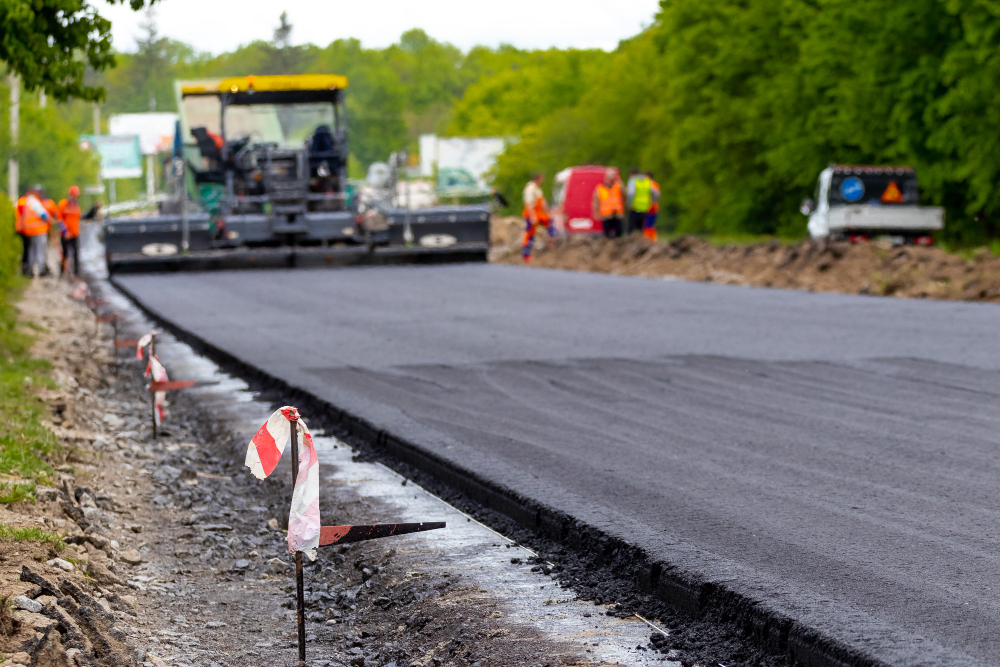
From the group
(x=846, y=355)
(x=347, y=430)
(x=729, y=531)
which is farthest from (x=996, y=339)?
(x=729, y=531)

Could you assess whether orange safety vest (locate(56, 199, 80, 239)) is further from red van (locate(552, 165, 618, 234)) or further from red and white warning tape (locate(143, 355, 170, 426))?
red and white warning tape (locate(143, 355, 170, 426))

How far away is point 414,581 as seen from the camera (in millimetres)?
5258

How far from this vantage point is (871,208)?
2886cm

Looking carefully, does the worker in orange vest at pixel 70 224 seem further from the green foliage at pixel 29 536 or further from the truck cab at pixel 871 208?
the green foliage at pixel 29 536

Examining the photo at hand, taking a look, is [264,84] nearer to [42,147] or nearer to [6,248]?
[6,248]

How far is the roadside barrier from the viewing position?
4477 mm

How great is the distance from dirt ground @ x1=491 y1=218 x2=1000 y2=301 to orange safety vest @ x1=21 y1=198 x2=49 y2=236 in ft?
33.3

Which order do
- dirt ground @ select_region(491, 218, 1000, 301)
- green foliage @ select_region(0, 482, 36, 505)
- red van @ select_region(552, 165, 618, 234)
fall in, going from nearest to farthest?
green foliage @ select_region(0, 482, 36, 505)
dirt ground @ select_region(491, 218, 1000, 301)
red van @ select_region(552, 165, 618, 234)

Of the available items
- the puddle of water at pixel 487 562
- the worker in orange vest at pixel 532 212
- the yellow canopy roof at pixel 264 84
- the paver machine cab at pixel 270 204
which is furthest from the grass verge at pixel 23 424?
the worker in orange vest at pixel 532 212

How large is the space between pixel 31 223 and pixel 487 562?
72.4ft

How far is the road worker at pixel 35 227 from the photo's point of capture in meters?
25.4

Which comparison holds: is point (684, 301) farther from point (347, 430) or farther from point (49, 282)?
point (49, 282)

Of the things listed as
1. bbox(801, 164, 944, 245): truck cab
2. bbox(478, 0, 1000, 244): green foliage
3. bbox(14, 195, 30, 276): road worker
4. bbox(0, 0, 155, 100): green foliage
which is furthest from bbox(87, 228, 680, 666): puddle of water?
bbox(478, 0, 1000, 244): green foliage

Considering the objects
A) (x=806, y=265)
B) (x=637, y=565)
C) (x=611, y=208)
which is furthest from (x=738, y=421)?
(x=611, y=208)
